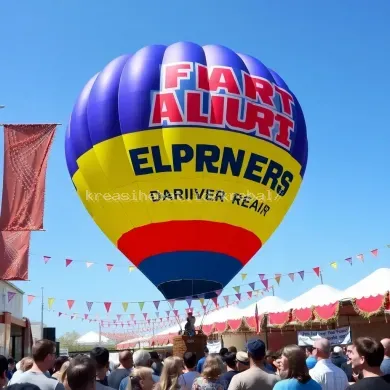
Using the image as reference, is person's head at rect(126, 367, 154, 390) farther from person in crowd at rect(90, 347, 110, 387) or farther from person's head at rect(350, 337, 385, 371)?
person's head at rect(350, 337, 385, 371)

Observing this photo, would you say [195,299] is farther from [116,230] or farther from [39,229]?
[39,229]

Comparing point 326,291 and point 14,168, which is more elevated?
point 14,168

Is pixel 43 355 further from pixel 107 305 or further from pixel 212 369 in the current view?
pixel 107 305

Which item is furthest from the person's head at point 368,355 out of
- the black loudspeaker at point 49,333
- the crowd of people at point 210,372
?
the black loudspeaker at point 49,333

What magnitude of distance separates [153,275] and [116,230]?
1762 millimetres

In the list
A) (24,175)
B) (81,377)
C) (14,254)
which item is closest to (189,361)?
(81,377)

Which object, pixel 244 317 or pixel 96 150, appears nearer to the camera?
pixel 96 150

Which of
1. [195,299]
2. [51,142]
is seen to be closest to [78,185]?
[51,142]

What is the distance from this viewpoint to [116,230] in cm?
1755

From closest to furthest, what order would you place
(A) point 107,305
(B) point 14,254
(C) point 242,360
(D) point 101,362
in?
(D) point 101,362 < (C) point 242,360 < (B) point 14,254 < (A) point 107,305

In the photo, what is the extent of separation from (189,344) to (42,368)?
9.33 m

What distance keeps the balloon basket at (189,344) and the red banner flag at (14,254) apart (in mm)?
4537

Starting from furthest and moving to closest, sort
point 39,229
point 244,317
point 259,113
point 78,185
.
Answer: point 244,317 < point 78,185 < point 259,113 < point 39,229

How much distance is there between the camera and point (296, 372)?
5160 mm
